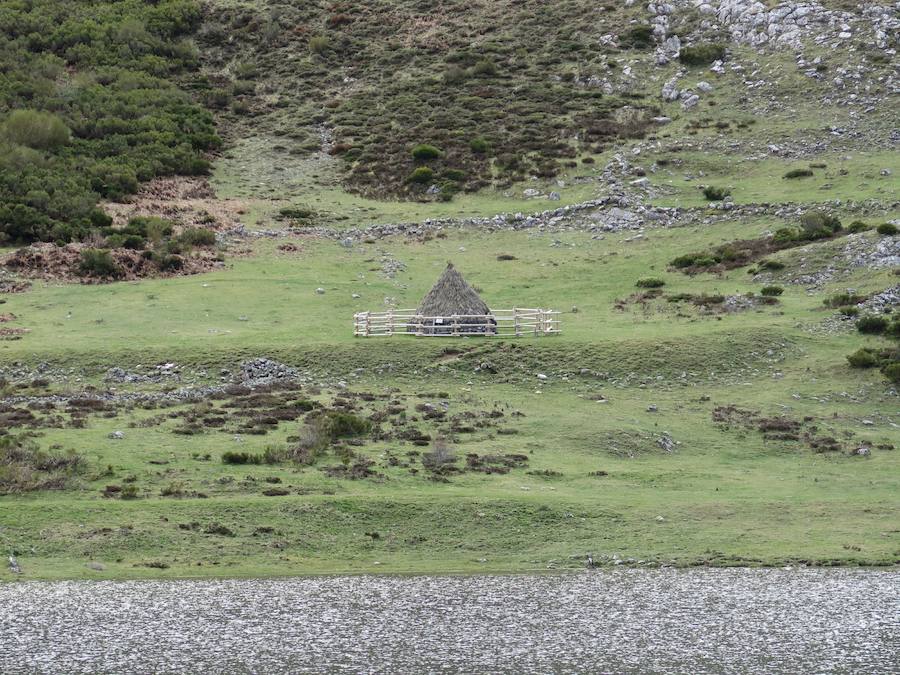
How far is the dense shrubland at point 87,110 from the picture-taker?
77500 millimetres

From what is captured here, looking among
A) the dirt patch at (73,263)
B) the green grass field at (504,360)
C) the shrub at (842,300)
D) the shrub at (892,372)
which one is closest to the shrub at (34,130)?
the green grass field at (504,360)

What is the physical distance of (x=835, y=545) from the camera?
105ft

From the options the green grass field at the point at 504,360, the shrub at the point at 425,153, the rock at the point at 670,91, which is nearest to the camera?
the green grass field at the point at 504,360

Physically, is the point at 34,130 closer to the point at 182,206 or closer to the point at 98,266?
the point at 182,206

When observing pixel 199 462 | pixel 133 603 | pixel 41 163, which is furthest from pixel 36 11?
pixel 133 603

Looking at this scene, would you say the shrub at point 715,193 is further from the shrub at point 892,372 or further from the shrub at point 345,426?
the shrub at point 345,426

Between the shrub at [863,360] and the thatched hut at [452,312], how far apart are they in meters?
16.1

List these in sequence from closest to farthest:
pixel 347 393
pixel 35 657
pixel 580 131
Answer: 1. pixel 35 657
2. pixel 347 393
3. pixel 580 131

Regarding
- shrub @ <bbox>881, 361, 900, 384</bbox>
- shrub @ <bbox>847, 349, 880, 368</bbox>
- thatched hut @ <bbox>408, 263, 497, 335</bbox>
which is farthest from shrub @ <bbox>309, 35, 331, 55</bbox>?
shrub @ <bbox>881, 361, 900, 384</bbox>

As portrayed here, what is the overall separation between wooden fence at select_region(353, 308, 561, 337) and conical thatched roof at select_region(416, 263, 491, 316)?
1.52 feet

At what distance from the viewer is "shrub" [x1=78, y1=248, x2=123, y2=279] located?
224 feet

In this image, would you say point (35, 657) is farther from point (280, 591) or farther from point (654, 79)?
point (654, 79)

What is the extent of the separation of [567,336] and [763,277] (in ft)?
54.8

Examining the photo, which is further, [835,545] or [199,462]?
[199,462]
